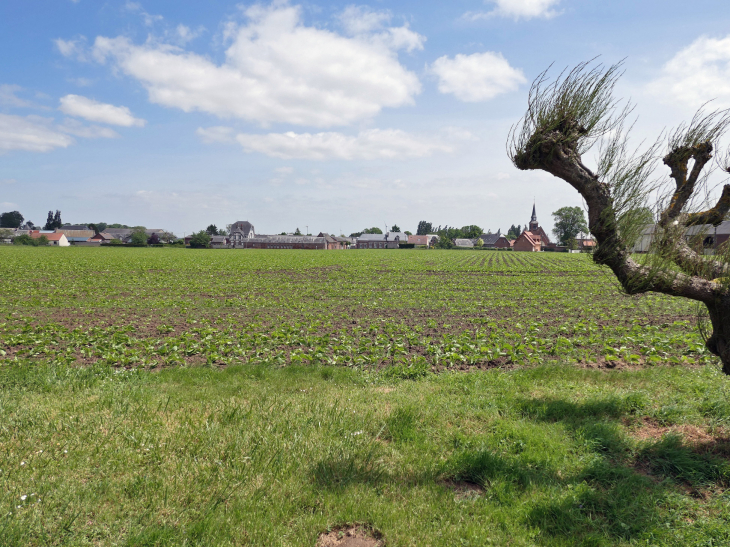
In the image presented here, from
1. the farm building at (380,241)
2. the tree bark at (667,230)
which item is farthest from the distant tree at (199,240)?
the tree bark at (667,230)

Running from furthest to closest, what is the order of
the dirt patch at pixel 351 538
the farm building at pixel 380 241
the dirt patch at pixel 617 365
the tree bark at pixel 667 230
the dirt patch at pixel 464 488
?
the farm building at pixel 380 241
the dirt patch at pixel 617 365
the tree bark at pixel 667 230
the dirt patch at pixel 464 488
the dirt patch at pixel 351 538

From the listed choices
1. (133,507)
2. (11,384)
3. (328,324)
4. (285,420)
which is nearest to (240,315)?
(328,324)

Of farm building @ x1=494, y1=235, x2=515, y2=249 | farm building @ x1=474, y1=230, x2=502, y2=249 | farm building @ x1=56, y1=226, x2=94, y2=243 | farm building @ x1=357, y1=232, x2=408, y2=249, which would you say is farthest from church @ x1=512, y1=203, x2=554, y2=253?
farm building @ x1=56, y1=226, x2=94, y2=243

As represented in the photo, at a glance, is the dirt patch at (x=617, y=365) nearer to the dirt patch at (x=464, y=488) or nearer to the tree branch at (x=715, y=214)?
the tree branch at (x=715, y=214)

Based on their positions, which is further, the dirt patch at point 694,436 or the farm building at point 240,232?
the farm building at point 240,232

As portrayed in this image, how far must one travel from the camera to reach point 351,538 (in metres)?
3.67

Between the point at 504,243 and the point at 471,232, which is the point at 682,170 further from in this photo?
the point at 471,232

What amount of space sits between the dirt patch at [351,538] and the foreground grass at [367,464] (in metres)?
0.08

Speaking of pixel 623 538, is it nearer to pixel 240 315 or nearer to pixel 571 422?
pixel 571 422

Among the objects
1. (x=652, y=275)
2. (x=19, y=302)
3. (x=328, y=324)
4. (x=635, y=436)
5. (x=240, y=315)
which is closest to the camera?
(x=652, y=275)

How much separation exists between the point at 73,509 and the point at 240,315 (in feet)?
37.1

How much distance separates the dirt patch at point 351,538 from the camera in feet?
11.8

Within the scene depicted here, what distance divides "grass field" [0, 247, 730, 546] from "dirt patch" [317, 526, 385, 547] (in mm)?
78

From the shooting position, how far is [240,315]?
585 inches
